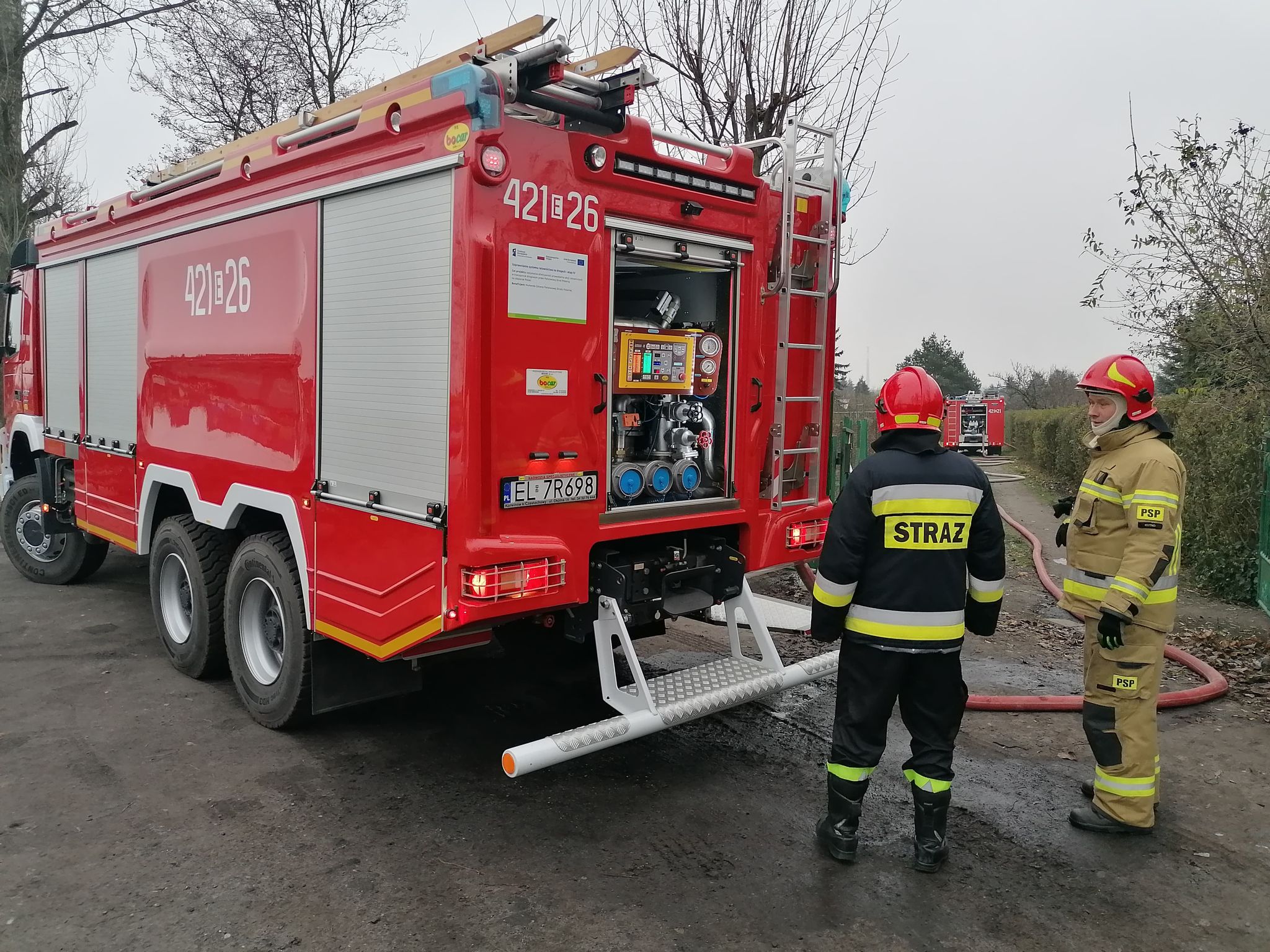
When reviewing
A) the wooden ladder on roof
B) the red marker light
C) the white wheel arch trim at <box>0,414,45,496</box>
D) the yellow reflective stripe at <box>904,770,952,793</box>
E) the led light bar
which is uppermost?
the wooden ladder on roof

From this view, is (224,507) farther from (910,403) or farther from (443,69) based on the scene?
(910,403)

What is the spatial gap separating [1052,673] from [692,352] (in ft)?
12.1

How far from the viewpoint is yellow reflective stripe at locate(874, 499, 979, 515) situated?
3498 mm

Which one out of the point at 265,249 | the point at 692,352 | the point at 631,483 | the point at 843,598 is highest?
the point at 265,249

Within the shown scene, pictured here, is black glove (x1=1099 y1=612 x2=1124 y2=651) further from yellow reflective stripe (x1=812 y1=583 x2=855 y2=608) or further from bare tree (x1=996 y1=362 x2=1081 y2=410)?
bare tree (x1=996 y1=362 x2=1081 y2=410)

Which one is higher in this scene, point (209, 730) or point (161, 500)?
point (161, 500)

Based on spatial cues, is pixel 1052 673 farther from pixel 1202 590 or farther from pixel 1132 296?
pixel 1132 296

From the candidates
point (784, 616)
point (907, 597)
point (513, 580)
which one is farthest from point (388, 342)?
point (784, 616)

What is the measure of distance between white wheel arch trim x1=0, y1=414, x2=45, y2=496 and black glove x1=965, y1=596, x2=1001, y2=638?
7325 mm

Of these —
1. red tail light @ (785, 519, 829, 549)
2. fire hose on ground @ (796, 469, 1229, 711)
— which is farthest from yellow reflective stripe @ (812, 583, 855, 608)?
fire hose on ground @ (796, 469, 1229, 711)

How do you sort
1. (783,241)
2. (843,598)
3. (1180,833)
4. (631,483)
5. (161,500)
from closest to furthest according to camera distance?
1. (843,598)
2. (1180,833)
3. (631,483)
4. (783,241)
5. (161,500)

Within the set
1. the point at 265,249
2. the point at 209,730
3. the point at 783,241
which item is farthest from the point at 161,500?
the point at 783,241

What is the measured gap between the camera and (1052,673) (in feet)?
20.5

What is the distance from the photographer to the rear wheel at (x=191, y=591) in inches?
215
